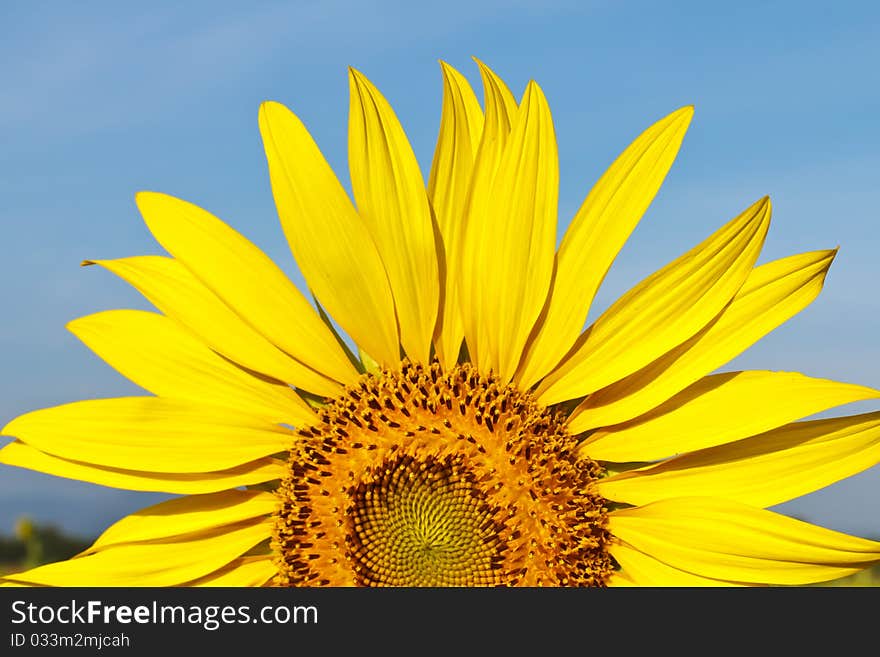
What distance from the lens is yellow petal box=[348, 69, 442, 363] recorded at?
359 cm

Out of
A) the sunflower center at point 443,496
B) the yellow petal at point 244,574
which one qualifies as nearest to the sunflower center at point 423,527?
the sunflower center at point 443,496

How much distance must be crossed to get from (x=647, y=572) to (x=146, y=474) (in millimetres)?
1887

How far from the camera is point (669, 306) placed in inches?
141

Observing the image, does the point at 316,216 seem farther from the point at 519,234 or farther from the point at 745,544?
the point at 745,544

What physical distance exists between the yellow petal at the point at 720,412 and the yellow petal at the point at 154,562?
135cm

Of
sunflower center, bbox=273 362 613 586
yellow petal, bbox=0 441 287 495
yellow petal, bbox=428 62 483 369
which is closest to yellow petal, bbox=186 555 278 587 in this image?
sunflower center, bbox=273 362 613 586

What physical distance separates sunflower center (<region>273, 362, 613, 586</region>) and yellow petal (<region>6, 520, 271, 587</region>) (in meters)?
0.21

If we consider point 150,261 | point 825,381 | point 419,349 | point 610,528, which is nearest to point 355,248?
point 419,349

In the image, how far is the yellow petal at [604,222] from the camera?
11.4ft

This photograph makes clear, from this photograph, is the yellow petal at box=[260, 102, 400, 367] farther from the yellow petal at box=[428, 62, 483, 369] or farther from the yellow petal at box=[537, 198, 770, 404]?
the yellow petal at box=[537, 198, 770, 404]

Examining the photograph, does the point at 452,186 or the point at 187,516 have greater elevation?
the point at 452,186

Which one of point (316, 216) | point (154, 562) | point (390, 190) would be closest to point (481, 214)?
point (390, 190)

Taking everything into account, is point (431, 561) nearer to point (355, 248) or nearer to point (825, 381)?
point (355, 248)

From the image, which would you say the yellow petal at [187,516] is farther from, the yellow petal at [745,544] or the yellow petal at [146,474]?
the yellow petal at [745,544]
